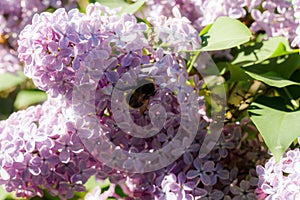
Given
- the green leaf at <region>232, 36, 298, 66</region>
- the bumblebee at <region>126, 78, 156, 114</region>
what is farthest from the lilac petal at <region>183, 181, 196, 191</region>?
the green leaf at <region>232, 36, 298, 66</region>

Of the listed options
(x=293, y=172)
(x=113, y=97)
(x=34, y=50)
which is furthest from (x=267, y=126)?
(x=34, y=50)

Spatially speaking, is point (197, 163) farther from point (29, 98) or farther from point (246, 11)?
point (29, 98)

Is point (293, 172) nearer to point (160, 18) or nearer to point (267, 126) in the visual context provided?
point (267, 126)

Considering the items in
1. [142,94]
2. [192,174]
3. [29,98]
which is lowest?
[29,98]

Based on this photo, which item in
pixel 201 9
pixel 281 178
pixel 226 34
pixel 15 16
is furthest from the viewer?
pixel 15 16

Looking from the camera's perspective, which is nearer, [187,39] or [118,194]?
[187,39]

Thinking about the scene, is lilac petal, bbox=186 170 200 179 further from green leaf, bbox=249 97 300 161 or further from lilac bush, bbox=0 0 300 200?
green leaf, bbox=249 97 300 161

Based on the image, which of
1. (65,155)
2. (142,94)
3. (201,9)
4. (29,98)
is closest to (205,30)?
(201,9)
